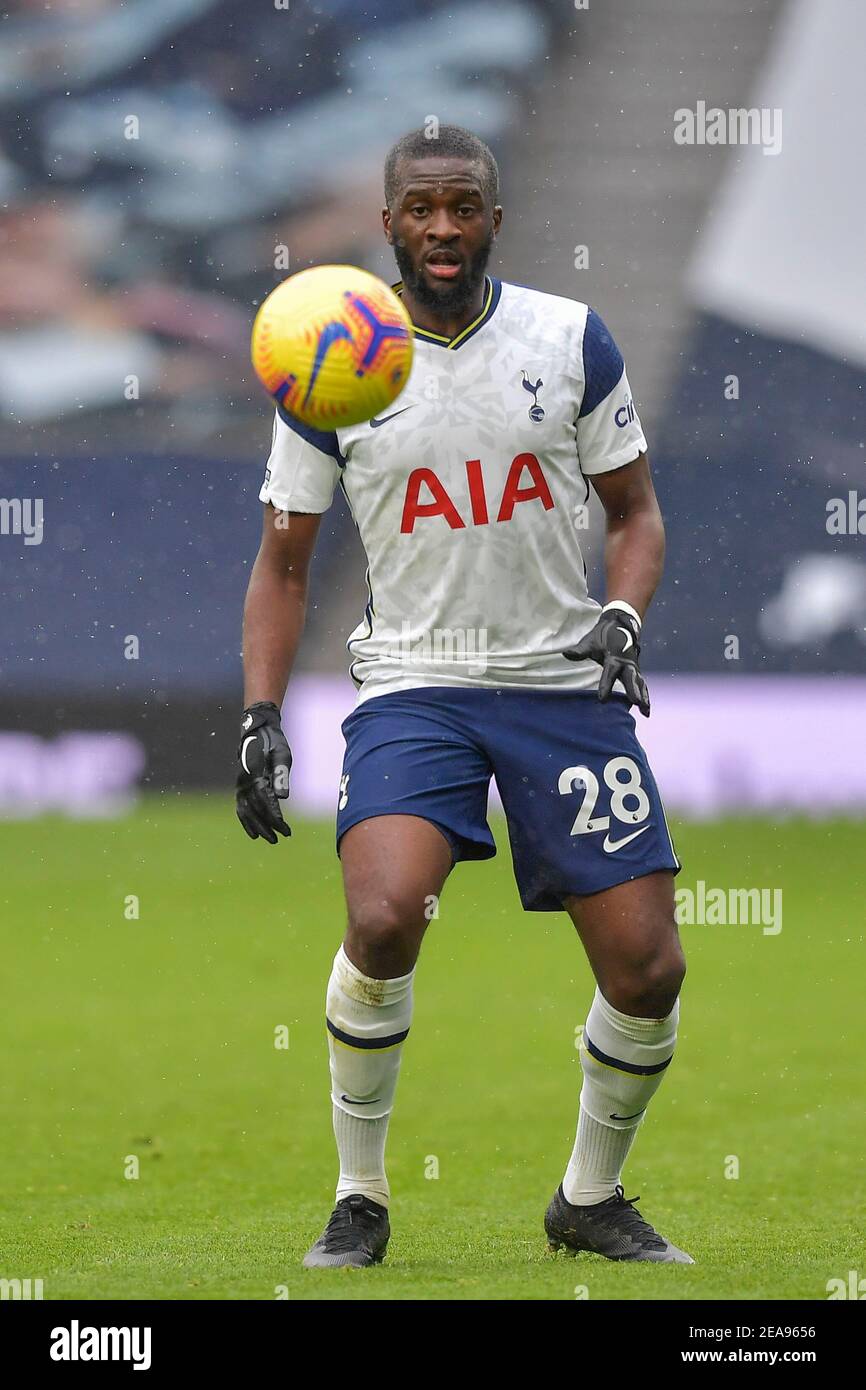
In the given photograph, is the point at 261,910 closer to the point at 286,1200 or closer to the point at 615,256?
the point at 286,1200

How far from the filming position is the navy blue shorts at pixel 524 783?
3883 mm

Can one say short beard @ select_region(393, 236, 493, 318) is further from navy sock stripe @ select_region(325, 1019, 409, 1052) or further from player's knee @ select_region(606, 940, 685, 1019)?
navy sock stripe @ select_region(325, 1019, 409, 1052)

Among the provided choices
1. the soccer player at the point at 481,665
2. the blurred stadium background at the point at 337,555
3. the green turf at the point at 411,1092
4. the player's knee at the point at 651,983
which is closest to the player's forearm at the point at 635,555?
the soccer player at the point at 481,665

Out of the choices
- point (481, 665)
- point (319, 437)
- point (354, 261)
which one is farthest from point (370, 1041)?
point (354, 261)

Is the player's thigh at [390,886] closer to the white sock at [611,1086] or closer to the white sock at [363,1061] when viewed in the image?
the white sock at [363,1061]

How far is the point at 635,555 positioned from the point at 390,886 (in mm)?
924

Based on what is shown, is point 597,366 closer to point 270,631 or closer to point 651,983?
point 270,631

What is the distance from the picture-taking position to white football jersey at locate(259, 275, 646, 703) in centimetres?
398

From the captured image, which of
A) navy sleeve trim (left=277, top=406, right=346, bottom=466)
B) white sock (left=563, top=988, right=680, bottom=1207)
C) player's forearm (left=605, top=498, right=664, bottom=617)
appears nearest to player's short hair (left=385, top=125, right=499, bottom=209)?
navy sleeve trim (left=277, top=406, right=346, bottom=466)

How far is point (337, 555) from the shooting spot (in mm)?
18406

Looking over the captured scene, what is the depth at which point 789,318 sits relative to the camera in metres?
19.1

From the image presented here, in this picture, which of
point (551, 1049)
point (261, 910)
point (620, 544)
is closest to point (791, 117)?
point (261, 910)

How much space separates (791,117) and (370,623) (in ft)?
56.7

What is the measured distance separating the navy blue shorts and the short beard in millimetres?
787
